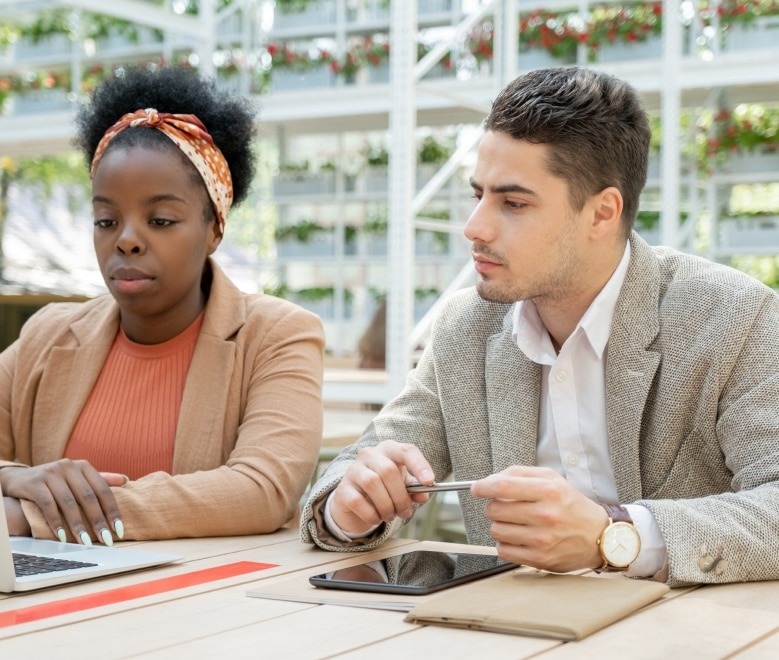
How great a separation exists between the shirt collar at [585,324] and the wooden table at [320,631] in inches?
18.9

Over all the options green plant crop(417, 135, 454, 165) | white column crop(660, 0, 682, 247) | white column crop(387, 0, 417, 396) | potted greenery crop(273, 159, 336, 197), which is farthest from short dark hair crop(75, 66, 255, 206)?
potted greenery crop(273, 159, 336, 197)

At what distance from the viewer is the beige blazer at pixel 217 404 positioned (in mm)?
1624

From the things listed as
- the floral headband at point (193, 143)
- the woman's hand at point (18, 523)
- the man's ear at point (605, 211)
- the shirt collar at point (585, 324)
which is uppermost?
the floral headband at point (193, 143)

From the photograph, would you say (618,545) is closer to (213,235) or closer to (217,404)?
(217,404)

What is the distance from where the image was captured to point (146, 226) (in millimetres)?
1829

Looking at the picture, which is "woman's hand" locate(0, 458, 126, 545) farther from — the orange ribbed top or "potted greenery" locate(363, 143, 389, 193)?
"potted greenery" locate(363, 143, 389, 193)

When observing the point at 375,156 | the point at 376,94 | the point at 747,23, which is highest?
the point at 747,23

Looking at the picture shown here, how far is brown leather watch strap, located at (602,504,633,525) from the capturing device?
1.32 meters

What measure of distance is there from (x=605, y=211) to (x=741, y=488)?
47 cm

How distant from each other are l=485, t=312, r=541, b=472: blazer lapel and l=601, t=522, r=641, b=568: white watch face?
1.23 feet

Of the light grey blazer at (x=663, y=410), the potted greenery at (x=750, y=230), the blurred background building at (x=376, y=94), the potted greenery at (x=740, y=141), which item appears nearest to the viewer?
the light grey blazer at (x=663, y=410)

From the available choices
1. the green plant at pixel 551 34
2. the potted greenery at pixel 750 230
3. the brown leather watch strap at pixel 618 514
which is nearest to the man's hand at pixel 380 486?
the brown leather watch strap at pixel 618 514

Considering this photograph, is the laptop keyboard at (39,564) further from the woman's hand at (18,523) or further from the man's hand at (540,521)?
the man's hand at (540,521)

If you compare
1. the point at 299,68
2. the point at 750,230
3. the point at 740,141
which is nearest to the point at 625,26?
the point at 740,141
